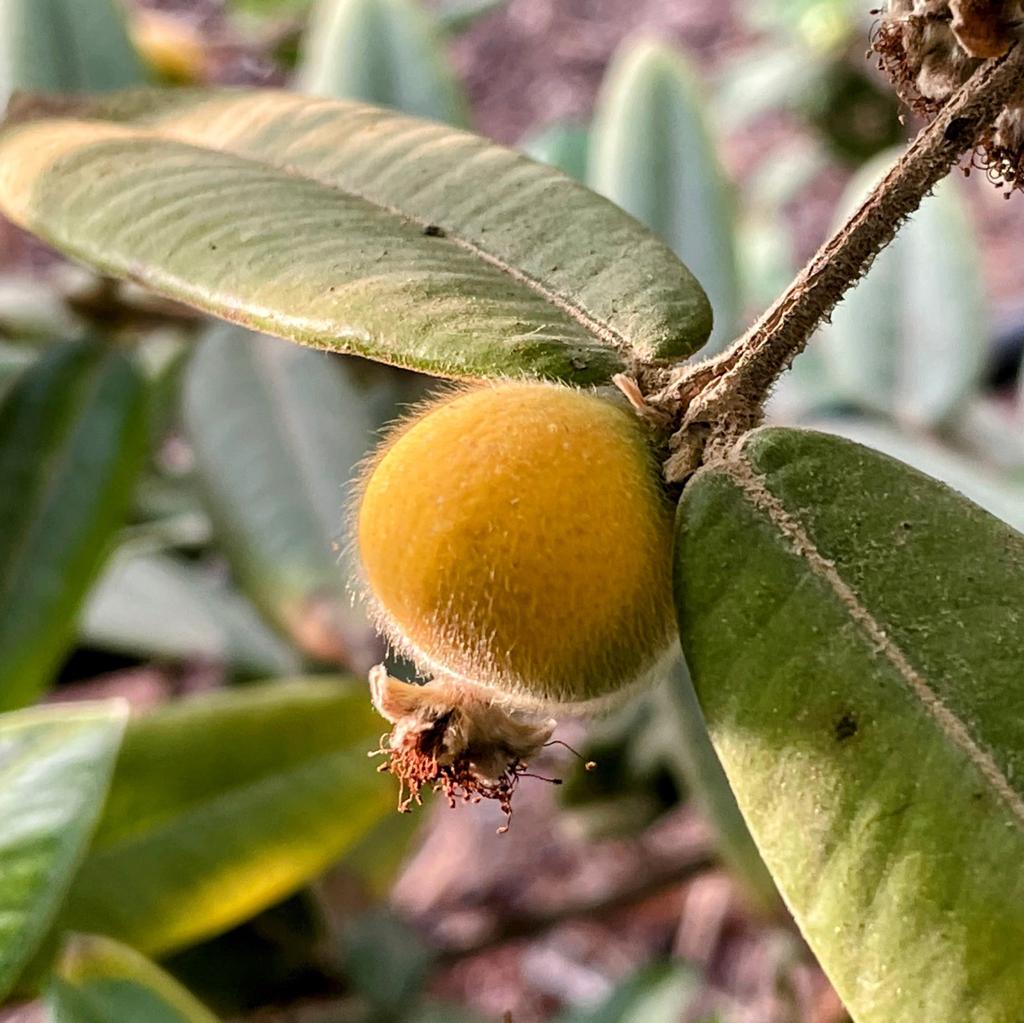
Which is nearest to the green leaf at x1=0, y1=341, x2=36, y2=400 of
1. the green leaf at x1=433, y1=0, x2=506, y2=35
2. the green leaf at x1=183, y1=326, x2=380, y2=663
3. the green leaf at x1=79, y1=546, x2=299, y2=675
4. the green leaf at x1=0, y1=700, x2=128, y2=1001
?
the green leaf at x1=183, y1=326, x2=380, y2=663

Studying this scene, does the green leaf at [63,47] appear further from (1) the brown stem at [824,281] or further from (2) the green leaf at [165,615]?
(1) the brown stem at [824,281]

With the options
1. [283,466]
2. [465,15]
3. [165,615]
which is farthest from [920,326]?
[165,615]

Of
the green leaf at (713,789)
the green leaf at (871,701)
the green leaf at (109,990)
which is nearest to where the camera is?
the green leaf at (871,701)

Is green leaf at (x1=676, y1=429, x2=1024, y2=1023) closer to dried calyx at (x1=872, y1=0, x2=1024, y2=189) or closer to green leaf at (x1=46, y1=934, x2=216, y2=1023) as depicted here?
dried calyx at (x1=872, y1=0, x2=1024, y2=189)

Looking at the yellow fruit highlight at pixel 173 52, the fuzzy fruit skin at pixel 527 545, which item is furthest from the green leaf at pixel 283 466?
the yellow fruit highlight at pixel 173 52

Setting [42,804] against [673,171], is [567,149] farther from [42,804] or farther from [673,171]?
[42,804]

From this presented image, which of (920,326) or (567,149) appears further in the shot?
(567,149)
